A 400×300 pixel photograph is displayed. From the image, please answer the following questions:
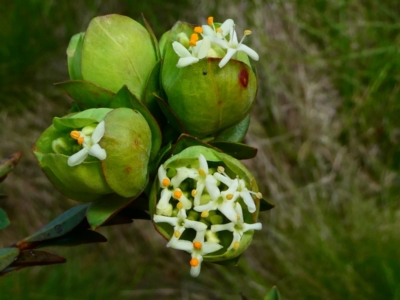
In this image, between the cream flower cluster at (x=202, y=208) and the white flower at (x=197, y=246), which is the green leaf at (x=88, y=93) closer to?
the cream flower cluster at (x=202, y=208)

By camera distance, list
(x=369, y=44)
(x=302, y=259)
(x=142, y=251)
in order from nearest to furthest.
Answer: (x=302, y=259), (x=369, y=44), (x=142, y=251)

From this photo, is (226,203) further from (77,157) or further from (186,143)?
(77,157)

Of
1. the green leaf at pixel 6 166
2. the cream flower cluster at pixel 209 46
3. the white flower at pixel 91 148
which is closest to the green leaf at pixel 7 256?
the green leaf at pixel 6 166

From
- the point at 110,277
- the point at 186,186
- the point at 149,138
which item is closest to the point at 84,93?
the point at 149,138

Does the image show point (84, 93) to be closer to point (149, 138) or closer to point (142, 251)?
point (149, 138)

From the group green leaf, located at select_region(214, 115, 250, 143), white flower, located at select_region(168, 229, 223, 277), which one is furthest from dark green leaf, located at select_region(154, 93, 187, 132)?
white flower, located at select_region(168, 229, 223, 277)

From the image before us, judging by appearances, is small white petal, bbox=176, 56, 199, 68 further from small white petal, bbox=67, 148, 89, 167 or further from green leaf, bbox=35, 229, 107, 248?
green leaf, bbox=35, 229, 107, 248
